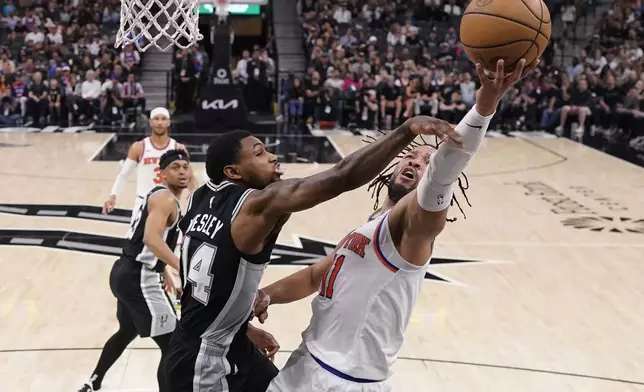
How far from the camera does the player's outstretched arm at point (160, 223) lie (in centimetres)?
489

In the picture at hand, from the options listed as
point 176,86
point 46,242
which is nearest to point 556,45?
point 176,86

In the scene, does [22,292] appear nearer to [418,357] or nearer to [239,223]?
[418,357]

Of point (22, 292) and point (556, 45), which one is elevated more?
point (556, 45)

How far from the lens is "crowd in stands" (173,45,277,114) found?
1953 centimetres

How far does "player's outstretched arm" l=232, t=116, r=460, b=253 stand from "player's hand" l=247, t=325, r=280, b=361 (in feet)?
1.76

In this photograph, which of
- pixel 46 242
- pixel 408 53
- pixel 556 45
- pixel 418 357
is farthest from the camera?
pixel 556 45

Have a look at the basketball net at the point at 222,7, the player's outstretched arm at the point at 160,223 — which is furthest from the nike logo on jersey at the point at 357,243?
the basketball net at the point at 222,7

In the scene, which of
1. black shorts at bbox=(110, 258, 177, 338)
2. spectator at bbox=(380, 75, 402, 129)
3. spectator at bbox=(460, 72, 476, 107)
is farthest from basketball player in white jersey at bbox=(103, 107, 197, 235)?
spectator at bbox=(460, 72, 476, 107)

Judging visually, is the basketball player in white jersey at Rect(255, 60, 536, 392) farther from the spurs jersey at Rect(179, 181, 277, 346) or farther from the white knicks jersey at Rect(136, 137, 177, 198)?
the white knicks jersey at Rect(136, 137, 177, 198)

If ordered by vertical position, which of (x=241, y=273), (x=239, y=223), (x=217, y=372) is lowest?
(x=217, y=372)

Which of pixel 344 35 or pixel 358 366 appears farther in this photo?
pixel 344 35

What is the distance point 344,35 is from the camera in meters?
21.0

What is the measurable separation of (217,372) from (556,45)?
20519 mm

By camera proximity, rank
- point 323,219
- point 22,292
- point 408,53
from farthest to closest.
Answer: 1. point 408,53
2. point 323,219
3. point 22,292
